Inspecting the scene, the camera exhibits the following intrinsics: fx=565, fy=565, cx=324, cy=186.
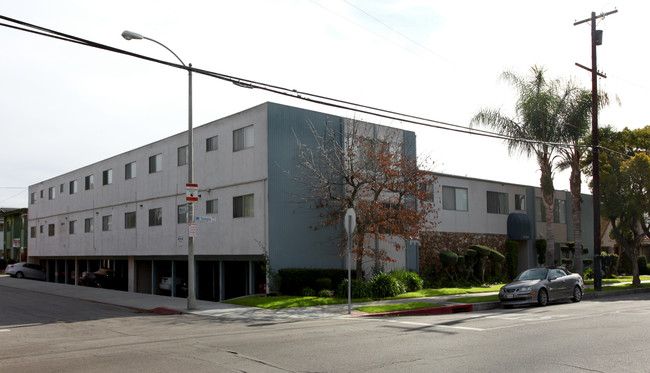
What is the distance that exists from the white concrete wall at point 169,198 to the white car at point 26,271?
193 cm

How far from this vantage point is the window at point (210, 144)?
27.3m

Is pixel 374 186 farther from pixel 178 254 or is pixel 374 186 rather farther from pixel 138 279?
pixel 138 279

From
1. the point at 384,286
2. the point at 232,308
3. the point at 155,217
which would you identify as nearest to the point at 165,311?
the point at 232,308

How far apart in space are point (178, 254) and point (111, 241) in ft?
30.5

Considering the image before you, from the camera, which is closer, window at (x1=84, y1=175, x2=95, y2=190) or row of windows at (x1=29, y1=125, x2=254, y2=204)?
row of windows at (x1=29, y1=125, x2=254, y2=204)

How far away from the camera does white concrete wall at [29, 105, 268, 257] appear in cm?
2455

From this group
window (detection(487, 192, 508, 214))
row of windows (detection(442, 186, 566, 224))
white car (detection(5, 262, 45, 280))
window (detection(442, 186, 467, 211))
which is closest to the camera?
window (detection(442, 186, 467, 211))

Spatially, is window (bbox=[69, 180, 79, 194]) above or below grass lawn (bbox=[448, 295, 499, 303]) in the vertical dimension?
above

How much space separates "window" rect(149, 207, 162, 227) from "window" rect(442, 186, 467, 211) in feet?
51.5

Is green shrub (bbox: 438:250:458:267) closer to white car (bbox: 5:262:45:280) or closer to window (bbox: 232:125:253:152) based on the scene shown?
window (bbox: 232:125:253:152)

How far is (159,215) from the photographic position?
31.5 m

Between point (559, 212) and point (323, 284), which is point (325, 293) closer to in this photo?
point (323, 284)

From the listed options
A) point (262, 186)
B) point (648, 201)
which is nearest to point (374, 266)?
point (262, 186)

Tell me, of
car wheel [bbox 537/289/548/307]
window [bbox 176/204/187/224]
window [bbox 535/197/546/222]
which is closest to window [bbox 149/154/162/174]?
window [bbox 176/204/187/224]
